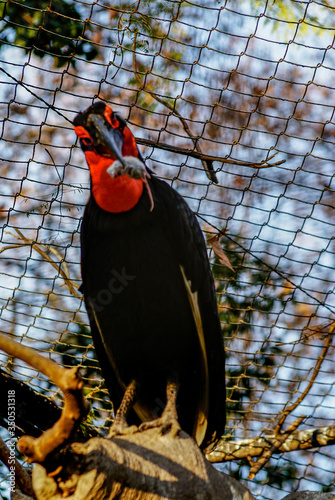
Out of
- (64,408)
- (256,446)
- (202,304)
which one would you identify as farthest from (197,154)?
(64,408)

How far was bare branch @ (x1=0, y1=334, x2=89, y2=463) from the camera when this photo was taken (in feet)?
5.68

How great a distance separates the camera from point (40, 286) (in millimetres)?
3812

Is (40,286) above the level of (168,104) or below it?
below

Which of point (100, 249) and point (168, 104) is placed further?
point (168, 104)

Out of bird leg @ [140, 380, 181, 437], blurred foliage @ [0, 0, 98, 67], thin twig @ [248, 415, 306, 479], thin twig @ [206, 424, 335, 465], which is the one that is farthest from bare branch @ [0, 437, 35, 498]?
blurred foliage @ [0, 0, 98, 67]

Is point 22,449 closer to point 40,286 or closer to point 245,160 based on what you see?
point 40,286

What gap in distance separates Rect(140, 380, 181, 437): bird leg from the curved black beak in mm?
1004

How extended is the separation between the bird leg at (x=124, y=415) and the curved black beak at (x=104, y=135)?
3.37 ft

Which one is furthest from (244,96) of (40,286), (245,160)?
(40,286)

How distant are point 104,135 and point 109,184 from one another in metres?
0.21

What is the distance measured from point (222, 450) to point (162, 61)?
7.45 ft

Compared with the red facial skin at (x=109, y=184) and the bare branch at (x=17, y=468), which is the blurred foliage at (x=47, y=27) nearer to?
the red facial skin at (x=109, y=184)

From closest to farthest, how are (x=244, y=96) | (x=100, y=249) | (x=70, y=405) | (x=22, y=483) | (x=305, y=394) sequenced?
1. (x=70, y=405)
2. (x=22, y=483)
3. (x=100, y=249)
4. (x=244, y=96)
5. (x=305, y=394)

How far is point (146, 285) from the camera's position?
2910 millimetres
